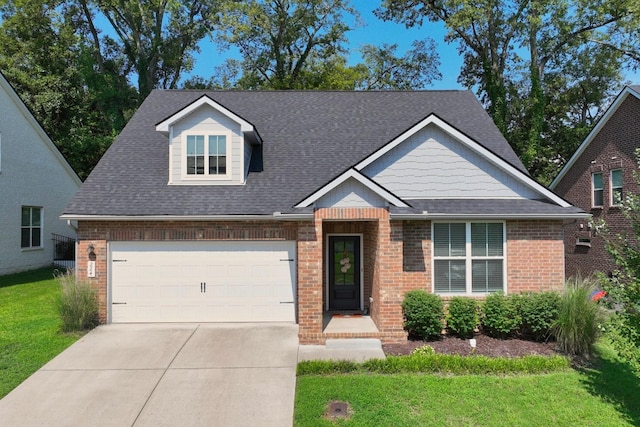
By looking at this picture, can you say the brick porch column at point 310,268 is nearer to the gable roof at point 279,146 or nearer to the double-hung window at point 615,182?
the gable roof at point 279,146

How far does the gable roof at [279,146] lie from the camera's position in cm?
1059

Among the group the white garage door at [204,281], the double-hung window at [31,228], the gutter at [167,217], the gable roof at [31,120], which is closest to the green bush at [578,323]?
the white garage door at [204,281]

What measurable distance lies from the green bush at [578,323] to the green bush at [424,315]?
2.48 meters

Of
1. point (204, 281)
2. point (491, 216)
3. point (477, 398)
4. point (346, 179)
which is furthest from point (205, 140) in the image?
point (477, 398)

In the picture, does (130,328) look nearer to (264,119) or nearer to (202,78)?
(264,119)

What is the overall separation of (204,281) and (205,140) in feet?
13.2

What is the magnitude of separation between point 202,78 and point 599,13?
27.3 meters

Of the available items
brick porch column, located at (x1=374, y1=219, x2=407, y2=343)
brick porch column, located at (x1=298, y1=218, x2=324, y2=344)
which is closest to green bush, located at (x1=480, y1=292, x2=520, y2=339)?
brick porch column, located at (x1=374, y1=219, x2=407, y2=343)

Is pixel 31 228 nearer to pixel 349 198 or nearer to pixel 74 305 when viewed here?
pixel 74 305

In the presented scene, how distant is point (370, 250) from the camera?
10.6m

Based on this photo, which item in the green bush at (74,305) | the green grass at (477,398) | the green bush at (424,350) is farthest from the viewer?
the green bush at (74,305)

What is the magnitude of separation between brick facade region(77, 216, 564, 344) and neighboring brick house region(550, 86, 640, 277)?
698 centimetres

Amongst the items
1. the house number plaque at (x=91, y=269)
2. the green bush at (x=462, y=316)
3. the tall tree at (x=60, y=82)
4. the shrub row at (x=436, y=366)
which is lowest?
the shrub row at (x=436, y=366)

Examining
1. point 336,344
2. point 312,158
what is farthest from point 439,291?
point 312,158
